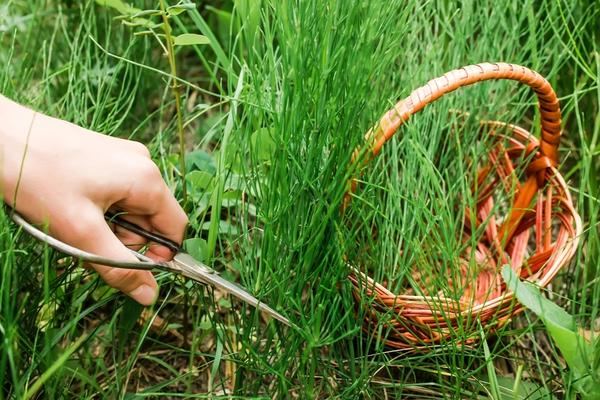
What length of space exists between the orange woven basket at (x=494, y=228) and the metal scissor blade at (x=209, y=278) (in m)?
0.13

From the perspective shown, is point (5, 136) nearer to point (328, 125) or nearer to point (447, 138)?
point (328, 125)

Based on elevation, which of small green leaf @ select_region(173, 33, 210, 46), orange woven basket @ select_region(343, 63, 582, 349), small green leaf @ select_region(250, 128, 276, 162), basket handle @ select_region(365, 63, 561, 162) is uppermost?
small green leaf @ select_region(173, 33, 210, 46)

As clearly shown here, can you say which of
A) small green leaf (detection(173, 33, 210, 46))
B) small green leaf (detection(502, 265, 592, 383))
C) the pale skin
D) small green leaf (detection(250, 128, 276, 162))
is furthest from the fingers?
small green leaf (detection(502, 265, 592, 383))

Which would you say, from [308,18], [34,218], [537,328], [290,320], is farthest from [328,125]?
[537,328]

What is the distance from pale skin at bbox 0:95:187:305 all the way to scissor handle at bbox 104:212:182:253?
0.13 feet

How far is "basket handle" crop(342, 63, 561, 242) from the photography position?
995 mm

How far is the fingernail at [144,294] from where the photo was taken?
96 cm

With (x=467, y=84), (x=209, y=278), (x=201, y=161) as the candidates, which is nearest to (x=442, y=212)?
(x=467, y=84)

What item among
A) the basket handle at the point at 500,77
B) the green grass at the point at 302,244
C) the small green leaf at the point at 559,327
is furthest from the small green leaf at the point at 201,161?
the small green leaf at the point at 559,327

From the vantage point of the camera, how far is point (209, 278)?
962mm

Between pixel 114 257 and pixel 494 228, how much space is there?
0.78 meters

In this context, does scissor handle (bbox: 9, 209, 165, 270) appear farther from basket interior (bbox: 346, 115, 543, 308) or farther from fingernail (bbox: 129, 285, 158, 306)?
basket interior (bbox: 346, 115, 543, 308)

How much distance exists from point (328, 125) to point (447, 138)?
0.43m

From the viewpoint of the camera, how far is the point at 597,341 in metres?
0.95
